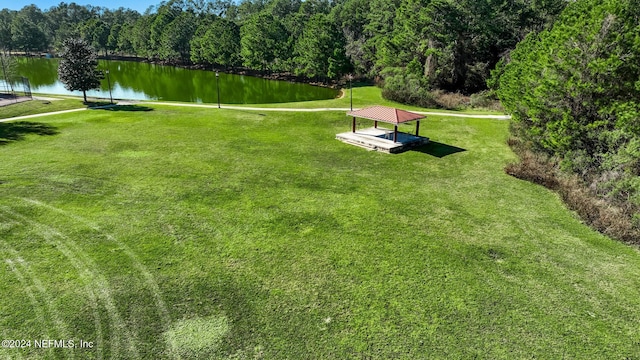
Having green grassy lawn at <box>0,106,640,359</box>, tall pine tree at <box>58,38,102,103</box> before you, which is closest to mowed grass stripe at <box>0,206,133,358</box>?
green grassy lawn at <box>0,106,640,359</box>

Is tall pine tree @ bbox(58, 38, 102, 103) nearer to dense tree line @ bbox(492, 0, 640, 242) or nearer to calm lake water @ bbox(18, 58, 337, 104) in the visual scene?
calm lake water @ bbox(18, 58, 337, 104)

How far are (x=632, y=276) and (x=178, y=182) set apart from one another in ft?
61.5

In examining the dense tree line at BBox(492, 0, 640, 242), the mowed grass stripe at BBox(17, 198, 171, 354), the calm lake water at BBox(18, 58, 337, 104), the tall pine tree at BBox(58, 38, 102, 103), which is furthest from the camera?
the calm lake water at BBox(18, 58, 337, 104)

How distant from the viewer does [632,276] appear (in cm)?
1305

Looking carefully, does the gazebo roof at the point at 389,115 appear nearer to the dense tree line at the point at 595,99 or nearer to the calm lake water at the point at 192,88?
the dense tree line at the point at 595,99

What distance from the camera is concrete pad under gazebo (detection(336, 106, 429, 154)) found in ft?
82.8

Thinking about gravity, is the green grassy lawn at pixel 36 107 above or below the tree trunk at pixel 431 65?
below

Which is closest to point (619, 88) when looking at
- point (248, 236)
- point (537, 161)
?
point (537, 161)

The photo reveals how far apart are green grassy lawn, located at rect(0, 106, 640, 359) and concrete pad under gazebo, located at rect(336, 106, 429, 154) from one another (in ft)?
10.1

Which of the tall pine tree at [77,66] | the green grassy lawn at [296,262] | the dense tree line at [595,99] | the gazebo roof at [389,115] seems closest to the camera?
the green grassy lawn at [296,262]

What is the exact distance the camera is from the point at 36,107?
3416 centimetres

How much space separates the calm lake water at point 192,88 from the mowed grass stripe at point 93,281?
120ft

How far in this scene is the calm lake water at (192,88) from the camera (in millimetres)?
51938

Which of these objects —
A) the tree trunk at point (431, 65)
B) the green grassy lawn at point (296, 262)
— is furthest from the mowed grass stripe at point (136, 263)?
the tree trunk at point (431, 65)
